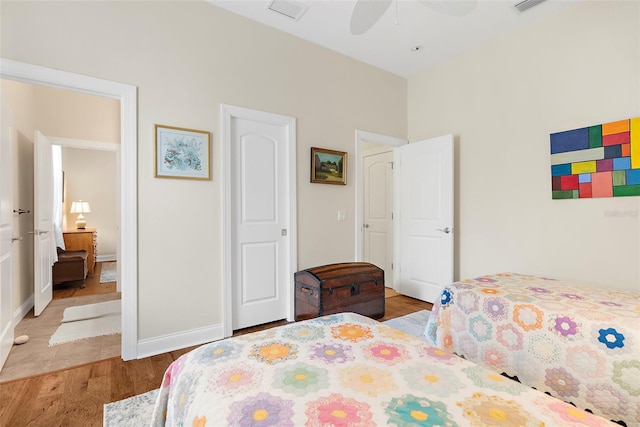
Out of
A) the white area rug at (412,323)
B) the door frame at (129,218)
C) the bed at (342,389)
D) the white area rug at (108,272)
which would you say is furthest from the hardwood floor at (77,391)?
the white area rug at (108,272)

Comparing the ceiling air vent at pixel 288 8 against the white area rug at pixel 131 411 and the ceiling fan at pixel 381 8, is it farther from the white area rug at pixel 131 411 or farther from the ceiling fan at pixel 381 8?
the white area rug at pixel 131 411

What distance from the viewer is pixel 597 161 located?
8.63 ft

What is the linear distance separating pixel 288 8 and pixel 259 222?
1.93 metres

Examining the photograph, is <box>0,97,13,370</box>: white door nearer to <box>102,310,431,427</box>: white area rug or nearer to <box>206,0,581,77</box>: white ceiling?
<box>102,310,431,427</box>: white area rug

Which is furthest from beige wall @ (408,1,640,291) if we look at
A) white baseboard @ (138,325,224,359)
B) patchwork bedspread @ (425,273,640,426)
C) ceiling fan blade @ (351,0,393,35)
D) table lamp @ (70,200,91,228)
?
table lamp @ (70,200,91,228)

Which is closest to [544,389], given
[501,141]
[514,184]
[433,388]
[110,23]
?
A: [433,388]

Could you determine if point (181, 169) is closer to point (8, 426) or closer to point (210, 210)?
point (210, 210)

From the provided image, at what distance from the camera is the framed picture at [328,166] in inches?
133

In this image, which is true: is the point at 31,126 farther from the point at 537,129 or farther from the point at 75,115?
the point at 537,129

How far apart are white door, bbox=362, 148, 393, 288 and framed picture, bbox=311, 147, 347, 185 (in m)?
1.10

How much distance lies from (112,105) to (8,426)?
3.82 metres

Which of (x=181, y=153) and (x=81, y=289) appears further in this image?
(x=81, y=289)

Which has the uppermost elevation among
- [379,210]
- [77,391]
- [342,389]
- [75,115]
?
[75,115]

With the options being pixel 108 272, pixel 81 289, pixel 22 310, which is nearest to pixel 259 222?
pixel 22 310
